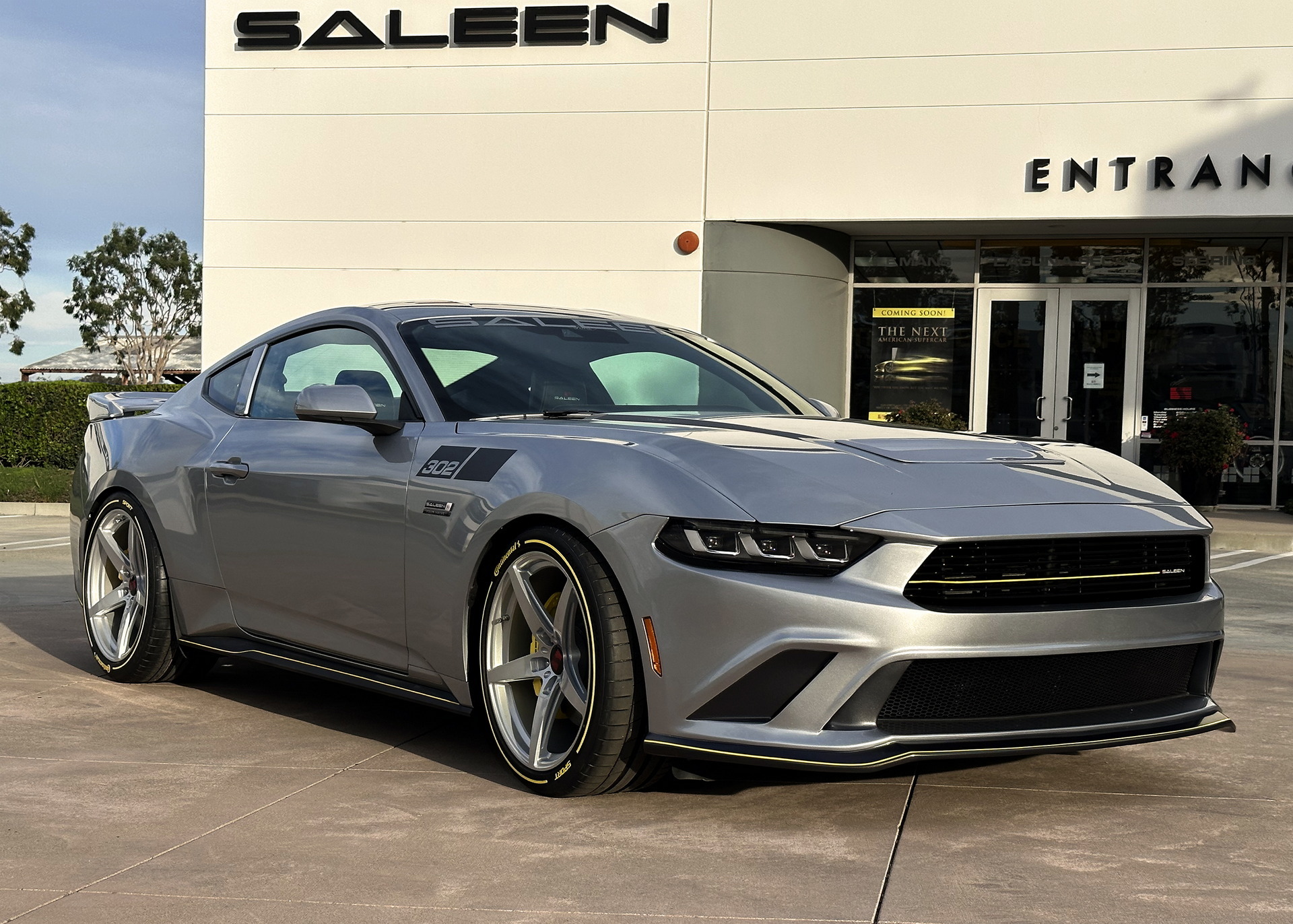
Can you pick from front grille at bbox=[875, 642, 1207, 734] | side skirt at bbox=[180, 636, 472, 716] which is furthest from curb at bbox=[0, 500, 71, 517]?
front grille at bbox=[875, 642, 1207, 734]

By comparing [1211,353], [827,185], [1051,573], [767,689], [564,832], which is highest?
[827,185]

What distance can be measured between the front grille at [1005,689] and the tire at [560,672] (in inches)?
26.2

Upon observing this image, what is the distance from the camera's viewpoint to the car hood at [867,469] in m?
3.71

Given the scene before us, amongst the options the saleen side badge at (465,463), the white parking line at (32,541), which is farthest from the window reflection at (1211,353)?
the saleen side badge at (465,463)

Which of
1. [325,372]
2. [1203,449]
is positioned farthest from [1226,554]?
[325,372]

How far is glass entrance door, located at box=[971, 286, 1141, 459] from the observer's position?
712 inches

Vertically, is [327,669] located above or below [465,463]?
below

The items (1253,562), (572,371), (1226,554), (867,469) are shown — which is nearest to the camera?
(867,469)

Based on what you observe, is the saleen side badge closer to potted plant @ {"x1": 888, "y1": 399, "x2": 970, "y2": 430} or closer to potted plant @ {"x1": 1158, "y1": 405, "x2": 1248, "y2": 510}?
potted plant @ {"x1": 888, "y1": 399, "x2": 970, "y2": 430}

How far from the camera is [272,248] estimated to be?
18328 millimetres

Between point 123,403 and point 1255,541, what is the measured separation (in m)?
11.1

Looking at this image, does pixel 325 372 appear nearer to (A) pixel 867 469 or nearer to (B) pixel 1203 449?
(A) pixel 867 469

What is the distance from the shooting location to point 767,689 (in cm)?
366

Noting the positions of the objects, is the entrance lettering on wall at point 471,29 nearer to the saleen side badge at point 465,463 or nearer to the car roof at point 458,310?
the car roof at point 458,310
